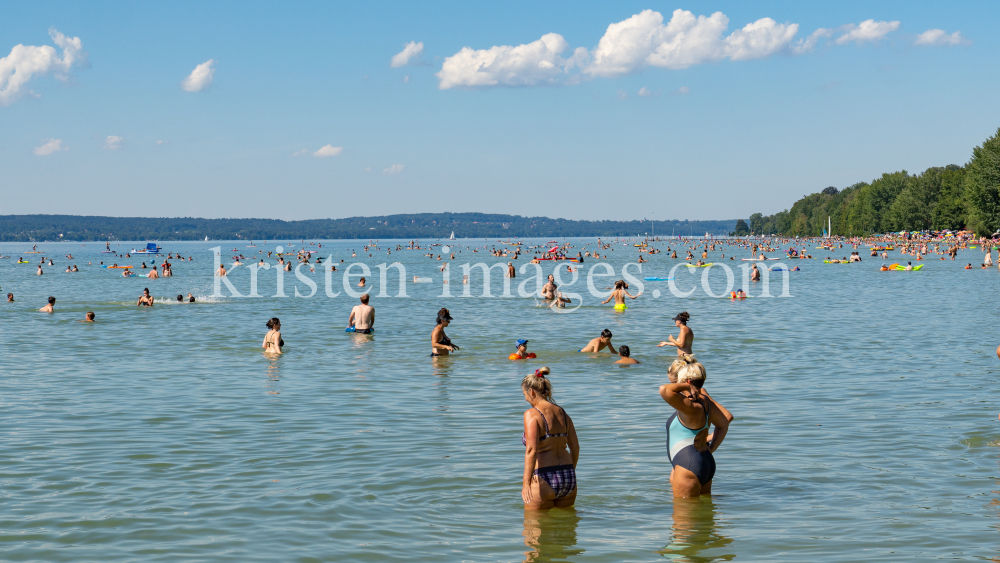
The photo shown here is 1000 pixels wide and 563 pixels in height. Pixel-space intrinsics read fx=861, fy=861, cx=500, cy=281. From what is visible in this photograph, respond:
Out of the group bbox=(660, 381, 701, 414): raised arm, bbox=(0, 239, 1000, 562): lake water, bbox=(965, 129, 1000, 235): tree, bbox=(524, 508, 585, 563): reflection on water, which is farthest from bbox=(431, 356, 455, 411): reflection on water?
bbox=(965, 129, 1000, 235): tree

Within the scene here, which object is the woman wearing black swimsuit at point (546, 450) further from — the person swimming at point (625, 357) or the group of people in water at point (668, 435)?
the person swimming at point (625, 357)

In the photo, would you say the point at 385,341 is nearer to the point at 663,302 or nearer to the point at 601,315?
the point at 601,315

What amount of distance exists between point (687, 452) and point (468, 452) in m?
4.14

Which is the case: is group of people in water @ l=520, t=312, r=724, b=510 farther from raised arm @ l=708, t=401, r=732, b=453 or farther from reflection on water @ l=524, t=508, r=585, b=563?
reflection on water @ l=524, t=508, r=585, b=563

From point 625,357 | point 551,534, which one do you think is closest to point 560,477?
point 551,534

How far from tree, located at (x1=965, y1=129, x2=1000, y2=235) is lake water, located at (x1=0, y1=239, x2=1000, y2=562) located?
287 feet

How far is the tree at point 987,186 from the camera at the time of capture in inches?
3984

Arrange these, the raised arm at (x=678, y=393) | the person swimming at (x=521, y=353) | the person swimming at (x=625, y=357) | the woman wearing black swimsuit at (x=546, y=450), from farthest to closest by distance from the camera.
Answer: the person swimming at (x=521, y=353) < the person swimming at (x=625, y=357) < the woman wearing black swimsuit at (x=546, y=450) < the raised arm at (x=678, y=393)

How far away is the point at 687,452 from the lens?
8.96 meters

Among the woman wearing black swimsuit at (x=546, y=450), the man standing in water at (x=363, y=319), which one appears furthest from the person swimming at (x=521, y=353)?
the woman wearing black swimsuit at (x=546, y=450)

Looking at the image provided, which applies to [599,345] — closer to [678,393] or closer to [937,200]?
[678,393]

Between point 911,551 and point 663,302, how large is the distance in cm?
3455

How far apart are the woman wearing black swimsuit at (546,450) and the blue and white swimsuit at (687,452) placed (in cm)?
103

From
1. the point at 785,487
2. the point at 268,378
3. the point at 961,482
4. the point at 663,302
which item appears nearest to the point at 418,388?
the point at 268,378
